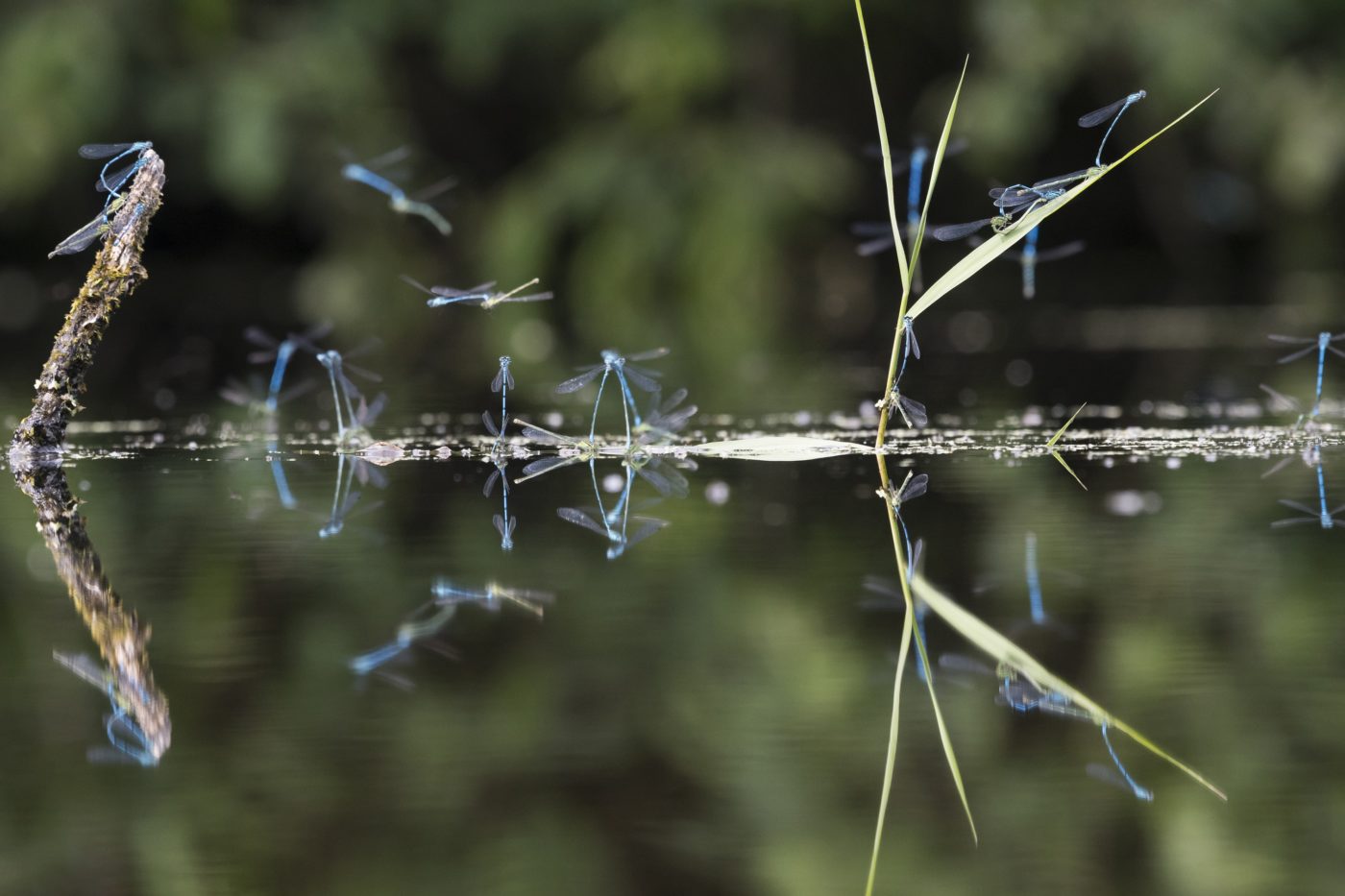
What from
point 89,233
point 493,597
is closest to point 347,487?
point 89,233

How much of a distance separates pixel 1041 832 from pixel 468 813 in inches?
10.6

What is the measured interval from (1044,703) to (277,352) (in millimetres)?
3352

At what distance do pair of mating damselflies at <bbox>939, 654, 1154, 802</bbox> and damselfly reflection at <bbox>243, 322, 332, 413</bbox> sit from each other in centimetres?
168

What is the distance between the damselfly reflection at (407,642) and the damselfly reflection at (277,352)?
133cm

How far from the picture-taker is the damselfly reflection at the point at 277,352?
9.87 feet

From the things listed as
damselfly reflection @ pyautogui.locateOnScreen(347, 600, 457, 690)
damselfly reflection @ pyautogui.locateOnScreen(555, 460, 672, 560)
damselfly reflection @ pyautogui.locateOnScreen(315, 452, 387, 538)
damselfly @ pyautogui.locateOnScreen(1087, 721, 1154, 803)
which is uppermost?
damselfly @ pyautogui.locateOnScreen(1087, 721, 1154, 803)

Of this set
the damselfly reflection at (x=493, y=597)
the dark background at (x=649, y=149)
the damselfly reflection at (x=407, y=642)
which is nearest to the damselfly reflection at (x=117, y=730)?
the damselfly reflection at (x=407, y=642)

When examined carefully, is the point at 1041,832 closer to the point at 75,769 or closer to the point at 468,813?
the point at 468,813

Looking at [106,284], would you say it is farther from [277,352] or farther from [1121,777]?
[277,352]

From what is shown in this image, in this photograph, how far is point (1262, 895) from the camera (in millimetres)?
791

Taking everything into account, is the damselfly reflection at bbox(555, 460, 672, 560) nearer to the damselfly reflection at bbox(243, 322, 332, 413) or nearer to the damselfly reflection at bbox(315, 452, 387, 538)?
the damselfly reflection at bbox(315, 452, 387, 538)

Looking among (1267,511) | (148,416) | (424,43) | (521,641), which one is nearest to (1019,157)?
(424,43)

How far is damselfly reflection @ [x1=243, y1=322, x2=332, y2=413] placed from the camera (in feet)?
9.87

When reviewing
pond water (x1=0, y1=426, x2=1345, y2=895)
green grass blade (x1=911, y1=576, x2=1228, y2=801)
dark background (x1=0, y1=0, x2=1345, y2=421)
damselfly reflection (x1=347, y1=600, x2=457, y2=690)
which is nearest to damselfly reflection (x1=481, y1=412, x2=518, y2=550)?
pond water (x1=0, y1=426, x2=1345, y2=895)
